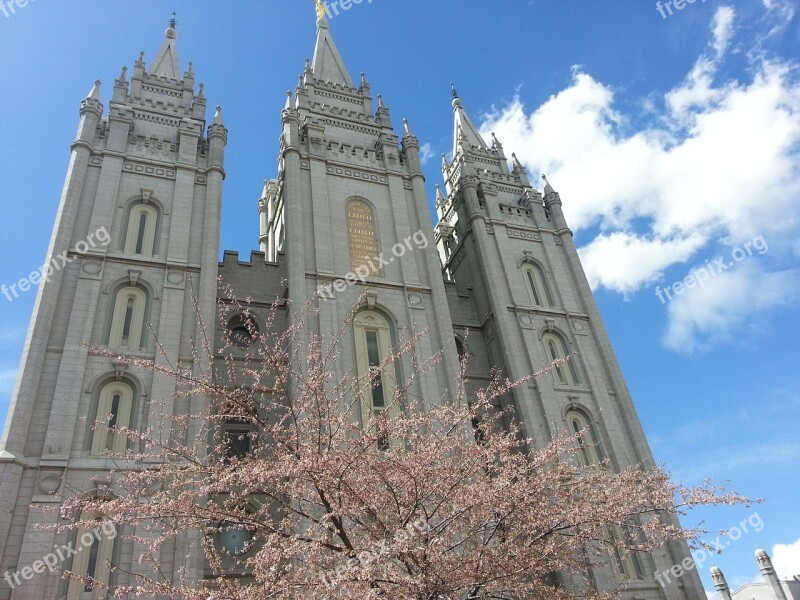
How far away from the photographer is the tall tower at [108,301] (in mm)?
16969

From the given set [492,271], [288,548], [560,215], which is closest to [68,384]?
[288,548]

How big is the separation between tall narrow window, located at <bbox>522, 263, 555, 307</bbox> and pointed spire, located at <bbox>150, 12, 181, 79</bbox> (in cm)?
2000

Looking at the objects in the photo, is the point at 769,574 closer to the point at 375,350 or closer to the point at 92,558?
the point at 375,350

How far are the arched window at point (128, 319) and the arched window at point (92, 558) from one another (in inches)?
229

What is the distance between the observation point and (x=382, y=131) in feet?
108

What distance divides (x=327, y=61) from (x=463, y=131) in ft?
31.5

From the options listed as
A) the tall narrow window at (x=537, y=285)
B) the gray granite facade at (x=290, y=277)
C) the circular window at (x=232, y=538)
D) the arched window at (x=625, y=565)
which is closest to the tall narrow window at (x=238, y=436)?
the gray granite facade at (x=290, y=277)

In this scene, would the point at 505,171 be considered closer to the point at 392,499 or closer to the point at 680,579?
the point at 680,579

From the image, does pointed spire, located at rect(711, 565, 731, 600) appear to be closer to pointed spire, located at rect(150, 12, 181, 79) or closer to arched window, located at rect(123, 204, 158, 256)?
arched window, located at rect(123, 204, 158, 256)

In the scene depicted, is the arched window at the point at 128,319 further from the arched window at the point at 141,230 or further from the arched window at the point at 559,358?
the arched window at the point at 559,358

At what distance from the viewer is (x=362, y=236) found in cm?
2747

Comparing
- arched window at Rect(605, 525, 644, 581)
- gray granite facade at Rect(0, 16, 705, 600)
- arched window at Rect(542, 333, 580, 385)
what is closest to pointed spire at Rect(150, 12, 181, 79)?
gray granite facade at Rect(0, 16, 705, 600)

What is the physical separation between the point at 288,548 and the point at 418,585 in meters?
2.08

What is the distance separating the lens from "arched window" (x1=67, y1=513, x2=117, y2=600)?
16.2 m
